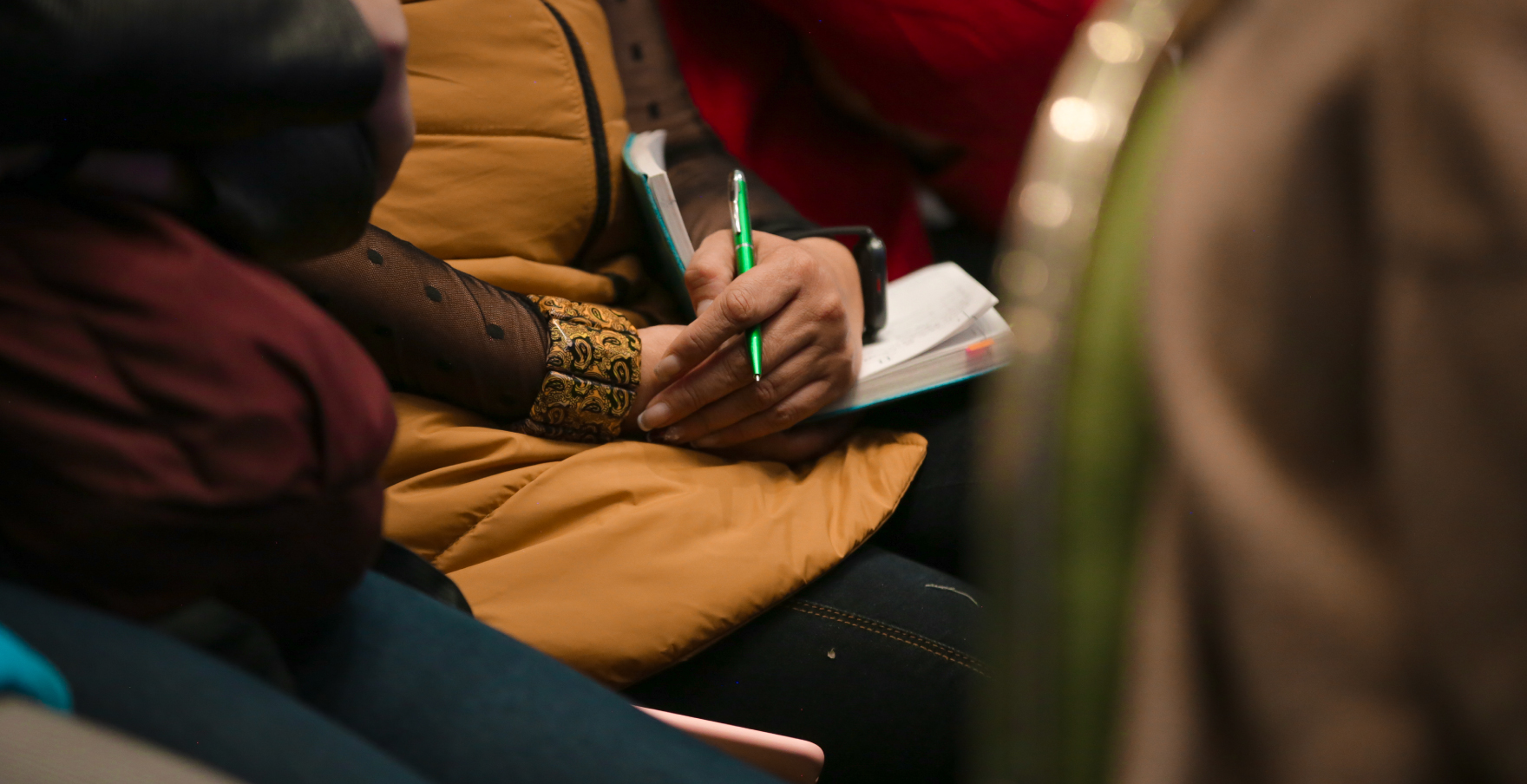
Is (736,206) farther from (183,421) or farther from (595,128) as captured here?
(183,421)

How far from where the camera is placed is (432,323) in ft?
1.89

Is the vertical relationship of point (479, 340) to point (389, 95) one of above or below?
below

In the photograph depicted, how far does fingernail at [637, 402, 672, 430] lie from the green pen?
74mm

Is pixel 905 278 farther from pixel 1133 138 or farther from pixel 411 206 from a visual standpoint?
pixel 1133 138

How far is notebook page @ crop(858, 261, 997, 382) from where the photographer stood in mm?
729

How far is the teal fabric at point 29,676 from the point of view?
0.79 feet

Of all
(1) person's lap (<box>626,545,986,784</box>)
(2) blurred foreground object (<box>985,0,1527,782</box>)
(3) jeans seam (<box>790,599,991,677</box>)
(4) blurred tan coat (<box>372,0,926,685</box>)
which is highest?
(2) blurred foreground object (<box>985,0,1527,782</box>)

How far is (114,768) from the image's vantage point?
8.9 inches

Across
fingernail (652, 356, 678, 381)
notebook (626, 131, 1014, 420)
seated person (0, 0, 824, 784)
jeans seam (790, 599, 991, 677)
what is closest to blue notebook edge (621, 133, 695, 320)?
notebook (626, 131, 1014, 420)

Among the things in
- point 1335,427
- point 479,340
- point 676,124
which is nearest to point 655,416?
point 479,340

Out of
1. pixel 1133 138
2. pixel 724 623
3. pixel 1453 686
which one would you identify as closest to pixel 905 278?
pixel 724 623

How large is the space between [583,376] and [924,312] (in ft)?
1.12

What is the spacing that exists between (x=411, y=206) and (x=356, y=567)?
405mm

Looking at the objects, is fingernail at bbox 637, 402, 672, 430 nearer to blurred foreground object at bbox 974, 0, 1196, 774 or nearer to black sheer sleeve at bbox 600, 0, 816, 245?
black sheer sleeve at bbox 600, 0, 816, 245
